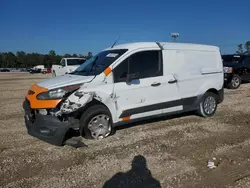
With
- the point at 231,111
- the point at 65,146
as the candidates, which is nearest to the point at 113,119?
the point at 65,146

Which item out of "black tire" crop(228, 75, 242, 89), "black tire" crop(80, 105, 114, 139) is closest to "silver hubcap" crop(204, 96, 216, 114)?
"black tire" crop(80, 105, 114, 139)

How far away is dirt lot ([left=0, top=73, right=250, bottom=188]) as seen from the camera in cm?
369

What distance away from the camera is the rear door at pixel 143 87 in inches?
213

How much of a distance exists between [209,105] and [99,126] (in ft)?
11.5

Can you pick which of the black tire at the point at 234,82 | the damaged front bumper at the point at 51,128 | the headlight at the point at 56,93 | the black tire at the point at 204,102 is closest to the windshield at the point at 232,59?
the black tire at the point at 234,82

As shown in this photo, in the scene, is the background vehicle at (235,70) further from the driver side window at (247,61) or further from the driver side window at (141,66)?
the driver side window at (141,66)

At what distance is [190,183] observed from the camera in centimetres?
355

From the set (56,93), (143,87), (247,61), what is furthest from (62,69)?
(56,93)

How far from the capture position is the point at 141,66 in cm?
566

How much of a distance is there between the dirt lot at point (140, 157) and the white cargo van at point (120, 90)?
0.41 m

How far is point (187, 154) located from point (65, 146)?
2362mm

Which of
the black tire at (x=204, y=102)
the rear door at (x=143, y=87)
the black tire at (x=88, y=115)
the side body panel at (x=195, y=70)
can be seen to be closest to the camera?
the black tire at (x=88, y=115)

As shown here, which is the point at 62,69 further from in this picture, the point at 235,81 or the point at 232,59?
the point at 235,81

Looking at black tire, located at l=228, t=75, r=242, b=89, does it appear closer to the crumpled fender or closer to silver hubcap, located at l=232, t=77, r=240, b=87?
silver hubcap, located at l=232, t=77, r=240, b=87
